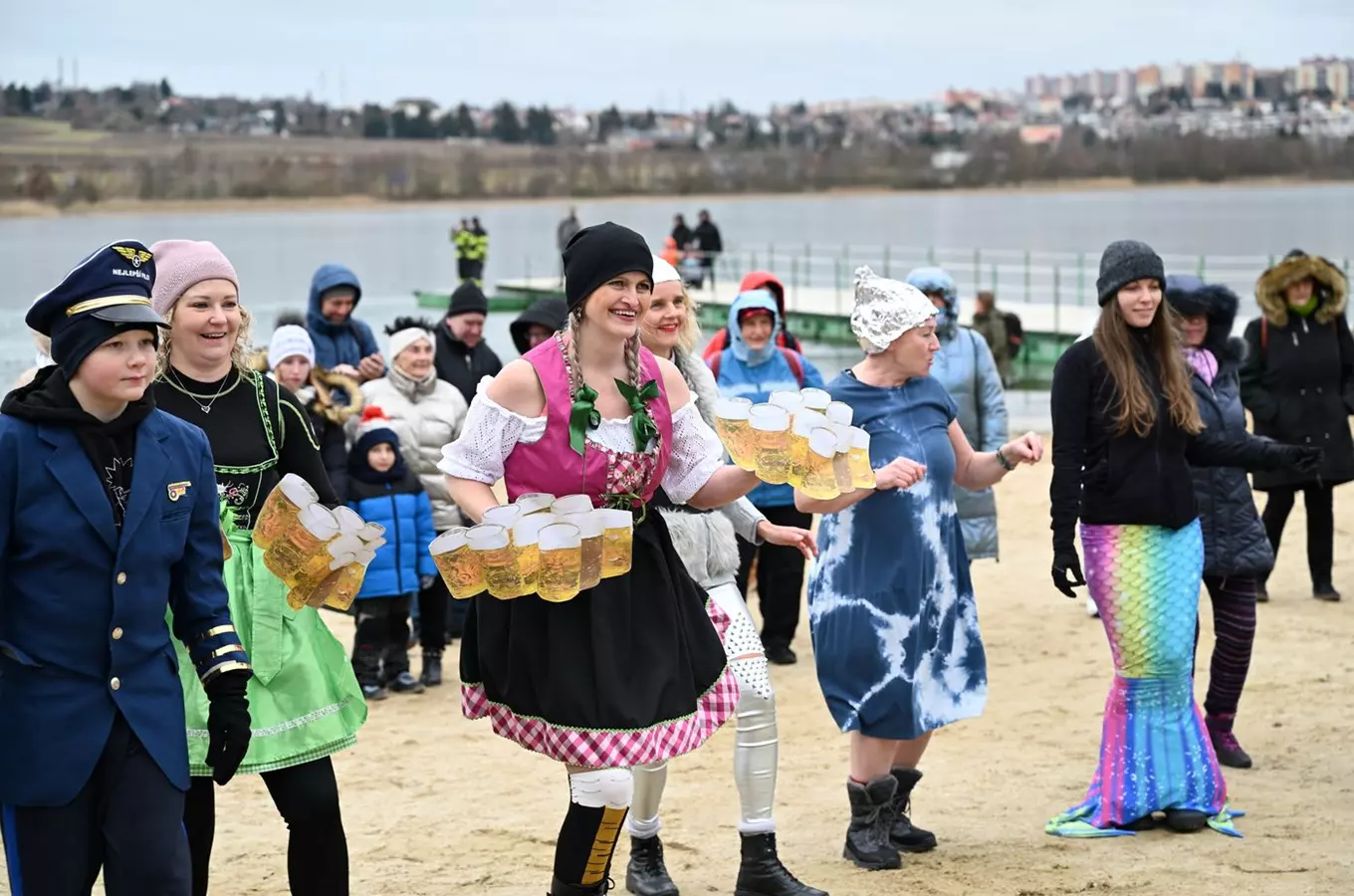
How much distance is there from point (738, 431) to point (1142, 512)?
1825mm

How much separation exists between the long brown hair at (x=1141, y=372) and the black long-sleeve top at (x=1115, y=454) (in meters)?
0.02

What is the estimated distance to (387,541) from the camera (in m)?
8.77

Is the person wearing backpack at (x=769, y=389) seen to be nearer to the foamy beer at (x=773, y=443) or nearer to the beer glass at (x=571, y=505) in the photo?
the foamy beer at (x=773, y=443)

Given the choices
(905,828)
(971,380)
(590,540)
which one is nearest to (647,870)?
(905,828)

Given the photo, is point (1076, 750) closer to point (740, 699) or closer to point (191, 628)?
point (740, 699)

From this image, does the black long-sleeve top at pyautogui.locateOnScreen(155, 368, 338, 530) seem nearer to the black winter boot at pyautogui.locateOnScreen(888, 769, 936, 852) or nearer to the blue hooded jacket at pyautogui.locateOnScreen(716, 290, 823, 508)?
the black winter boot at pyautogui.locateOnScreen(888, 769, 936, 852)

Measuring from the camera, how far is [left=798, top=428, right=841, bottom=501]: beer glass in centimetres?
451

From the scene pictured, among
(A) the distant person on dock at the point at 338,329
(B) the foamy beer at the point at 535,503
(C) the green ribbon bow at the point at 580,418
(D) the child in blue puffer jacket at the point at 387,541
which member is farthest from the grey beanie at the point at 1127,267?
(A) the distant person on dock at the point at 338,329

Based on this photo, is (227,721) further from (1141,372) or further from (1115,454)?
(1141,372)

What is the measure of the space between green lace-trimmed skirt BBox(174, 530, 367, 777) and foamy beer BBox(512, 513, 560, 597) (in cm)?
62

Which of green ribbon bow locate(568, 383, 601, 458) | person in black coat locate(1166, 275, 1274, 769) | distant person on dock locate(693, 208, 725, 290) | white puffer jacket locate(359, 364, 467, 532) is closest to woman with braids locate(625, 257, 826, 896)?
green ribbon bow locate(568, 383, 601, 458)

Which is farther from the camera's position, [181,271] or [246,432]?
[246,432]

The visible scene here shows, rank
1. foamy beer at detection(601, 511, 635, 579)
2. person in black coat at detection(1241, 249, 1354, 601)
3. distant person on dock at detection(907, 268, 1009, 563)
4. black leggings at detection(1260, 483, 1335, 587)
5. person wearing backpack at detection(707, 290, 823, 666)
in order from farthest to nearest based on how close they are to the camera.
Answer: black leggings at detection(1260, 483, 1335, 587), person in black coat at detection(1241, 249, 1354, 601), person wearing backpack at detection(707, 290, 823, 666), distant person on dock at detection(907, 268, 1009, 563), foamy beer at detection(601, 511, 635, 579)

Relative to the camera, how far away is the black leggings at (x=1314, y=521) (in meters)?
10.0
